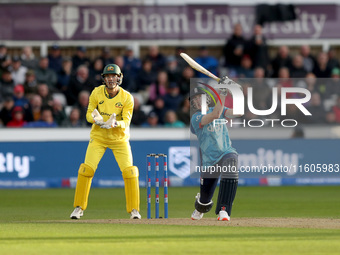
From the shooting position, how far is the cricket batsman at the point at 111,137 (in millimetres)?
13398

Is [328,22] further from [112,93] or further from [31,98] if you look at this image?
[112,93]

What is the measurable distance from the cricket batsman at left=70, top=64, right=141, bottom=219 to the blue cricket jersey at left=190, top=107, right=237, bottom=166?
42.9 inches

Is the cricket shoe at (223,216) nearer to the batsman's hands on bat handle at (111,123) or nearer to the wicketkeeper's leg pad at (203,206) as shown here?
the wicketkeeper's leg pad at (203,206)

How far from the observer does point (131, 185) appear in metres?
13.5

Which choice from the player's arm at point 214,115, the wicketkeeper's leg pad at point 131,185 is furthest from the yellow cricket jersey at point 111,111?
the player's arm at point 214,115

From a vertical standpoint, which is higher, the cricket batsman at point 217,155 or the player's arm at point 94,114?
the player's arm at point 94,114

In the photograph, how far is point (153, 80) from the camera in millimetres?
23406

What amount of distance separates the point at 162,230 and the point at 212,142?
76.2 inches

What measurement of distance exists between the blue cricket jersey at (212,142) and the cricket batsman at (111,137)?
1.09m

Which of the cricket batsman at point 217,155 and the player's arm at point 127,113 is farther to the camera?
the player's arm at point 127,113

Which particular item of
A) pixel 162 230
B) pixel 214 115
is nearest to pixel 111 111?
pixel 214 115

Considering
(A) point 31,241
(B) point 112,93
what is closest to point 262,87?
(B) point 112,93

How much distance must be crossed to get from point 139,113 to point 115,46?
473cm

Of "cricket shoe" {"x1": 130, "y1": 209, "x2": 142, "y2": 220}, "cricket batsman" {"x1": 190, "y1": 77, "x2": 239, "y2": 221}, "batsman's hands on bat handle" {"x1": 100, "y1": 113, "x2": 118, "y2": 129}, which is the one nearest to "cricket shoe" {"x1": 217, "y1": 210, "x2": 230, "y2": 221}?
"cricket batsman" {"x1": 190, "y1": 77, "x2": 239, "y2": 221}
